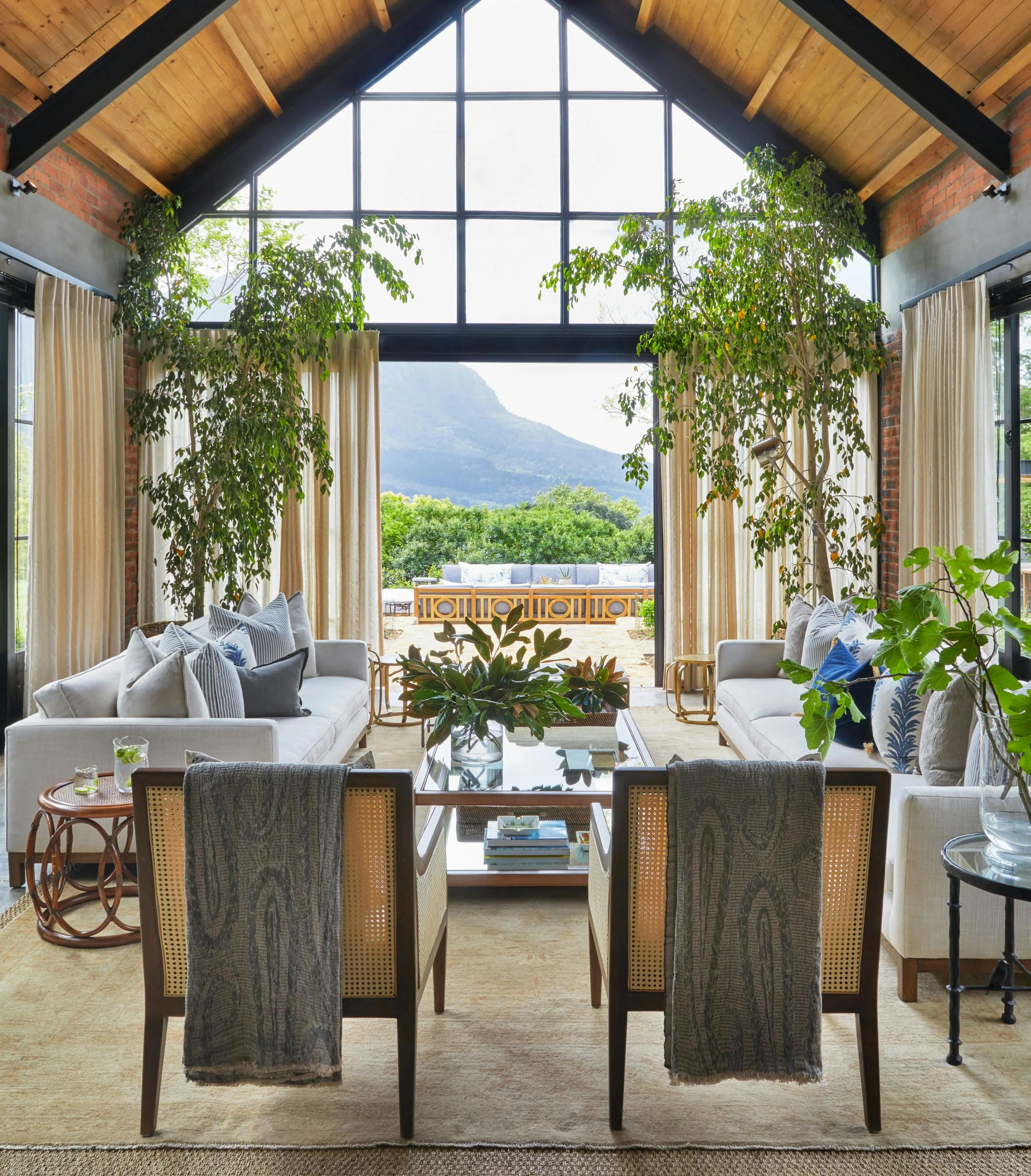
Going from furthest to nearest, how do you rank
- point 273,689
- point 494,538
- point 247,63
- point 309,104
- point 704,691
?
point 494,538 → point 704,691 → point 309,104 → point 247,63 → point 273,689

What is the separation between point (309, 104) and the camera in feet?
21.0

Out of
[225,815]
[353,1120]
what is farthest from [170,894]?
[353,1120]

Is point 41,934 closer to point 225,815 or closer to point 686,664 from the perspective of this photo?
point 225,815

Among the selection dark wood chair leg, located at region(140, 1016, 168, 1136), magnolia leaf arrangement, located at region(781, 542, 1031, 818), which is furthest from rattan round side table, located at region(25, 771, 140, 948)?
magnolia leaf arrangement, located at region(781, 542, 1031, 818)

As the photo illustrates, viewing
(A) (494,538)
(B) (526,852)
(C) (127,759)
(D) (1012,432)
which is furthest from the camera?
(A) (494,538)

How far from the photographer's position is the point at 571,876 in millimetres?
3018

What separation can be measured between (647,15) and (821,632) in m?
4.18

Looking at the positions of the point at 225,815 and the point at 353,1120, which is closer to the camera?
the point at 225,815

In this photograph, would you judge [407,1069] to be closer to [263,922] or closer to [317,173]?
[263,922]

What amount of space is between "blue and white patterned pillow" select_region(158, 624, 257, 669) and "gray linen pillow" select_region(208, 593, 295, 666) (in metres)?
0.04

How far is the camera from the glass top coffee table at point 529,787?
3041 millimetres

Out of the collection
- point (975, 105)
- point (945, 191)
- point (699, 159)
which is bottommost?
point (945, 191)

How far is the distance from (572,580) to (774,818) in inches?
432

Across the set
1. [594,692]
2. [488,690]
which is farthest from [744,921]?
[594,692]
